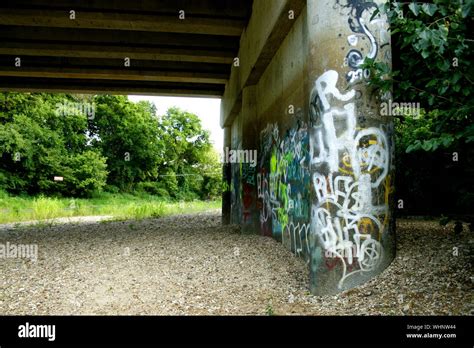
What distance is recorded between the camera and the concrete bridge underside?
4.61 meters

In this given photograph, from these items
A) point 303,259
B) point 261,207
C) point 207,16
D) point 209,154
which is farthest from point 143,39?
point 209,154

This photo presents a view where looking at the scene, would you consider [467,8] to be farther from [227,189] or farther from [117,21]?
[227,189]

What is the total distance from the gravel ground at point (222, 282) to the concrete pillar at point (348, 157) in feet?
1.07

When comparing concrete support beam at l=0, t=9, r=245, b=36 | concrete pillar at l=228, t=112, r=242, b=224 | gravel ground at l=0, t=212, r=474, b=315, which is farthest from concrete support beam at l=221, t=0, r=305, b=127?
gravel ground at l=0, t=212, r=474, b=315

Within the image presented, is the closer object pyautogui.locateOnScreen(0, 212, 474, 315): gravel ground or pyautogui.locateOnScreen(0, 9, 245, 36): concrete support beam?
pyautogui.locateOnScreen(0, 212, 474, 315): gravel ground

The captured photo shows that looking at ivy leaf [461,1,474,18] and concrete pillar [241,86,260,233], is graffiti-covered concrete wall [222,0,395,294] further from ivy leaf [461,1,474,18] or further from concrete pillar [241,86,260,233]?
concrete pillar [241,86,260,233]

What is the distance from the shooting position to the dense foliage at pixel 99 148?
96.0ft

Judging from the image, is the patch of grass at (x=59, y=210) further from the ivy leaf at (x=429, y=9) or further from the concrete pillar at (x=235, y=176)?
the ivy leaf at (x=429, y=9)

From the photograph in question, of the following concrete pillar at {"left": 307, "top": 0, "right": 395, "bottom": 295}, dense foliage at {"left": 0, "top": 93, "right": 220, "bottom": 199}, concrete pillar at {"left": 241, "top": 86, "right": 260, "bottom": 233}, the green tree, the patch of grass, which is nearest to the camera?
concrete pillar at {"left": 307, "top": 0, "right": 395, "bottom": 295}

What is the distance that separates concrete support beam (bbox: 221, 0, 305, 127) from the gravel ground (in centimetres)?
391

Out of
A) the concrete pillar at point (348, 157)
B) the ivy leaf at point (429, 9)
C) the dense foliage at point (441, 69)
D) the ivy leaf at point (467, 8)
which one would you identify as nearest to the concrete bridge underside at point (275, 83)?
the concrete pillar at point (348, 157)

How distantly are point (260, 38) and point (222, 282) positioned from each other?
488cm

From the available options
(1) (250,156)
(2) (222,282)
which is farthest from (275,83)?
(2) (222,282)

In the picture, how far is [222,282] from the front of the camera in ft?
18.5
